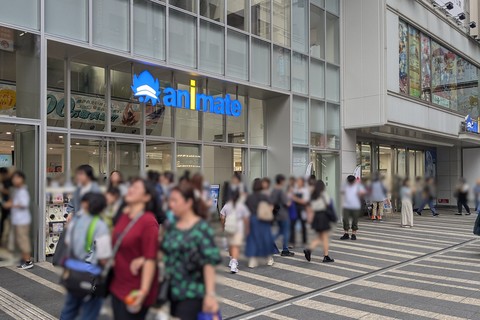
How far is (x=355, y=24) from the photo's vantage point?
3674mm

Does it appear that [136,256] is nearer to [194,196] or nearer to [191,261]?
[191,261]

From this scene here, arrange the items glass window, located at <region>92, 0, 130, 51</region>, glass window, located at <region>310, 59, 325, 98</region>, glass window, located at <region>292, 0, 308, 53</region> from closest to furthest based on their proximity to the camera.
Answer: glass window, located at <region>292, 0, 308, 53</region>
glass window, located at <region>310, 59, 325, 98</region>
glass window, located at <region>92, 0, 130, 51</region>

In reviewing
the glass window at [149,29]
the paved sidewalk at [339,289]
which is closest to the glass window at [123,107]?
the glass window at [149,29]

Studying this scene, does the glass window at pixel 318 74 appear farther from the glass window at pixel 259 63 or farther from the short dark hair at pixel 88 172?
the glass window at pixel 259 63

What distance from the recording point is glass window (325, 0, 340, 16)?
378 cm

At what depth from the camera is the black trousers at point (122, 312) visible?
6.88ft

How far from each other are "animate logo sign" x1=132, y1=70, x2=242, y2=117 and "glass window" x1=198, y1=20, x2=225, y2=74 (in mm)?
2257

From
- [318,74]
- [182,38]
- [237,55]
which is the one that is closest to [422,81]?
[318,74]

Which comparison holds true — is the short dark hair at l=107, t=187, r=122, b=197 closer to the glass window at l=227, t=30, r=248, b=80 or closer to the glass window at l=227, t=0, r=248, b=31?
the glass window at l=227, t=0, r=248, b=31

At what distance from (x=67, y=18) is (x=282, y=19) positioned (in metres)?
9.96

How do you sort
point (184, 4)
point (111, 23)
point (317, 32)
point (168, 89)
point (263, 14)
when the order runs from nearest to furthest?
point (263, 14), point (317, 32), point (168, 89), point (111, 23), point (184, 4)

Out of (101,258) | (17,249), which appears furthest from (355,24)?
(17,249)

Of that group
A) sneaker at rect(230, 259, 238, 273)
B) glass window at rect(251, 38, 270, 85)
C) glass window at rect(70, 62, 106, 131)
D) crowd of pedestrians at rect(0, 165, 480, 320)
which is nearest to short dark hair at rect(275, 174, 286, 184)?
crowd of pedestrians at rect(0, 165, 480, 320)

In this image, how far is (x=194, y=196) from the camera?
202 cm
